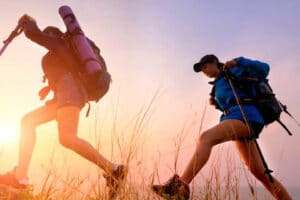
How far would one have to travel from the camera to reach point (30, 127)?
3.70 meters

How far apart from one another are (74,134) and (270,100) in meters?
1.97

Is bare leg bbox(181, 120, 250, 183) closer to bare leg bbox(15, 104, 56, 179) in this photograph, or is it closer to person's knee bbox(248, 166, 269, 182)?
person's knee bbox(248, 166, 269, 182)

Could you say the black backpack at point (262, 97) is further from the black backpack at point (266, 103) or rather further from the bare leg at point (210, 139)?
the bare leg at point (210, 139)

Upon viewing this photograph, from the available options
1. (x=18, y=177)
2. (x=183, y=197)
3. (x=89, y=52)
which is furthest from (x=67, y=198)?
(x=89, y=52)

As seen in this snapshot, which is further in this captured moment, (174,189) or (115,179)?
(174,189)

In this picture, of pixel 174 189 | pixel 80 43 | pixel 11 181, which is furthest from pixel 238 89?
pixel 11 181

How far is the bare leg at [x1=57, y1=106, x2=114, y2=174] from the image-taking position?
3325mm

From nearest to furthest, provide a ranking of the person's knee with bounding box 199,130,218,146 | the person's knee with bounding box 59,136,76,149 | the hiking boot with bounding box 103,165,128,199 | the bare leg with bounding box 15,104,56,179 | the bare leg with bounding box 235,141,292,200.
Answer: the hiking boot with bounding box 103,165,128,199
the person's knee with bounding box 59,136,76,149
the bare leg with bounding box 15,104,56,179
the person's knee with bounding box 199,130,218,146
the bare leg with bounding box 235,141,292,200

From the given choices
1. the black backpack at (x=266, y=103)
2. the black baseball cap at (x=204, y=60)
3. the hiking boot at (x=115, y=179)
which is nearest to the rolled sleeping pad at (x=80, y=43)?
the hiking boot at (x=115, y=179)

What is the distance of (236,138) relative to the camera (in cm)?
385

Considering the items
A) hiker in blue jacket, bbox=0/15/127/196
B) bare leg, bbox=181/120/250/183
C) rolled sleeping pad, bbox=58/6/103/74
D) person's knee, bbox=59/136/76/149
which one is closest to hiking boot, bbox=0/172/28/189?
hiker in blue jacket, bbox=0/15/127/196

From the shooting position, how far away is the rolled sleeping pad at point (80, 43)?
356cm

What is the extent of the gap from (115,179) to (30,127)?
43.8 inches

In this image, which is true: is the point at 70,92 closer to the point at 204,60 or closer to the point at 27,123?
the point at 27,123
